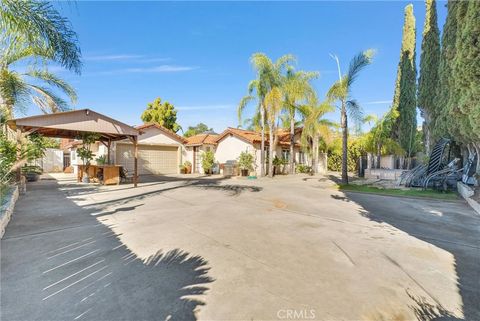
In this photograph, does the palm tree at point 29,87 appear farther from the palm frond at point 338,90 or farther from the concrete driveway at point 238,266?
the palm frond at point 338,90

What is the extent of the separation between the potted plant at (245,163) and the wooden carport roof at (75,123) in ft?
29.2

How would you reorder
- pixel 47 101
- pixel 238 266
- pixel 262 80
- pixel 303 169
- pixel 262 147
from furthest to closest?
pixel 303 169 → pixel 262 147 → pixel 262 80 → pixel 47 101 → pixel 238 266

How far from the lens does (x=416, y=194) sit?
11.1 m

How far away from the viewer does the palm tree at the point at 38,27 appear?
16.6 feet

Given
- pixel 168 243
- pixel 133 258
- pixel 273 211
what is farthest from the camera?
pixel 273 211

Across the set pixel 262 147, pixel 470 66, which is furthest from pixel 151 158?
pixel 470 66

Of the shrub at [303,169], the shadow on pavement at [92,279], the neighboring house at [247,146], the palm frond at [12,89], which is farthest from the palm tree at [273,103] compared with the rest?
the shadow on pavement at [92,279]

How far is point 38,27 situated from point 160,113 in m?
28.2

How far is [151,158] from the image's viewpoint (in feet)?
69.9

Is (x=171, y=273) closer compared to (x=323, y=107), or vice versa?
(x=171, y=273)

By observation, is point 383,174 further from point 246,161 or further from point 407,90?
point 246,161

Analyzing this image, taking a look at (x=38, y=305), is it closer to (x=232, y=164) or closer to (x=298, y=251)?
(x=298, y=251)

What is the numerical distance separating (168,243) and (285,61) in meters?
17.6

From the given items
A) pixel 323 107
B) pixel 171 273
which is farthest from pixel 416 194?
pixel 171 273
